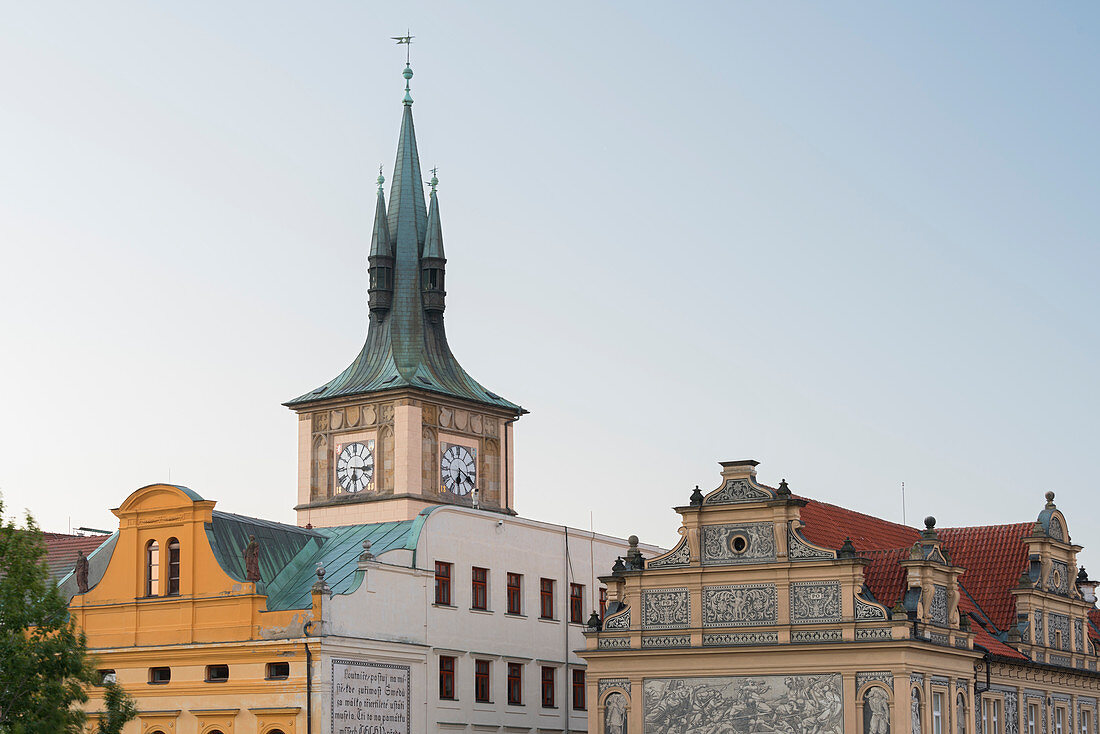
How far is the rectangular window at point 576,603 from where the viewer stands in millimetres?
62812

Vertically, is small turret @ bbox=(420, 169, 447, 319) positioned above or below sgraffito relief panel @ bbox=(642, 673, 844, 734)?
above

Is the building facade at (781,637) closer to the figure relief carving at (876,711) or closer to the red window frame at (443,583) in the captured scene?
the figure relief carving at (876,711)

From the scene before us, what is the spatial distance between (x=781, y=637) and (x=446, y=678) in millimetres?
11505

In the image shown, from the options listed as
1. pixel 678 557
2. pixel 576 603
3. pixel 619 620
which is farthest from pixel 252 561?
pixel 576 603

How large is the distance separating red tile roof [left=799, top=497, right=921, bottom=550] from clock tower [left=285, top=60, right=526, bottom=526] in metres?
14.8

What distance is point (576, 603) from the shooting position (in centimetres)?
6312

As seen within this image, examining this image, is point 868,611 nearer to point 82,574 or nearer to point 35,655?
point 35,655

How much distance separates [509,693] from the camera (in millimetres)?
59250

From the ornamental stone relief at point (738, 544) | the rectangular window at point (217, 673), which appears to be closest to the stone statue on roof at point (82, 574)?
the rectangular window at point (217, 673)

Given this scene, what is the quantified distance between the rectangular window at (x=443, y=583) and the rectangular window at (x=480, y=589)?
1.46 metres

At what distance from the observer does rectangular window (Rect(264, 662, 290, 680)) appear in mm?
51219

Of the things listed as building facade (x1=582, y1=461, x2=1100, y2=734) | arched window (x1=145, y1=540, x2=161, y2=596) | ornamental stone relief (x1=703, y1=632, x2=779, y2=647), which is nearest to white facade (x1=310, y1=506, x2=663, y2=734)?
building facade (x1=582, y1=461, x2=1100, y2=734)

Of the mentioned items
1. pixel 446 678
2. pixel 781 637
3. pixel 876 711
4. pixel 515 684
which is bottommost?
pixel 876 711

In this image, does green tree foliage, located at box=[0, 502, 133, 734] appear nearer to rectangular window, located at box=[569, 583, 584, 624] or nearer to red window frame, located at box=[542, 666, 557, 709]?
red window frame, located at box=[542, 666, 557, 709]
